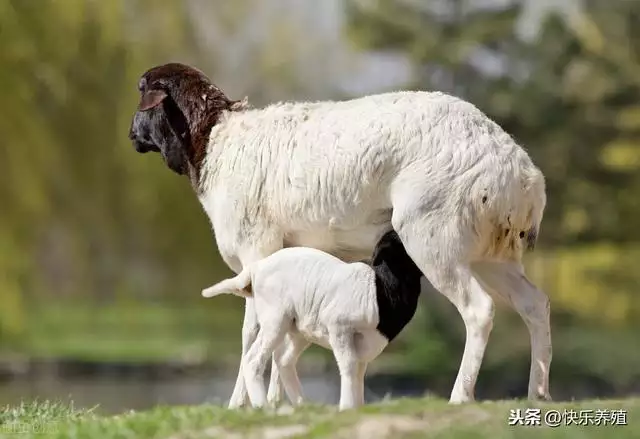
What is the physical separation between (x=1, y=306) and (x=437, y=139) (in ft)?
19.4

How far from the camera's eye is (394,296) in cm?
298

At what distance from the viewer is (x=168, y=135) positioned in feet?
11.8

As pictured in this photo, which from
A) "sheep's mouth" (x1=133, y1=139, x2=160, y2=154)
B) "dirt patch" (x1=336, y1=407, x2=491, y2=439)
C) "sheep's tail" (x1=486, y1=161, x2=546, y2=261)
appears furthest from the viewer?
"sheep's mouth" (x1=133, y1=139, x2=160, y2=154)

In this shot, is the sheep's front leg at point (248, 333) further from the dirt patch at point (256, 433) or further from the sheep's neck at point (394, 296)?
the dirt patch at point (256, 433)

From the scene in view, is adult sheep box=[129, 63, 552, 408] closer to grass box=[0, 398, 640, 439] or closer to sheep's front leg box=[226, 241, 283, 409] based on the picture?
sheep's front leg box=[226, 241, 283, 409]

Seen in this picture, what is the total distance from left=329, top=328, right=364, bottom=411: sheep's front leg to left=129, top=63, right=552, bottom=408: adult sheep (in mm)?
373

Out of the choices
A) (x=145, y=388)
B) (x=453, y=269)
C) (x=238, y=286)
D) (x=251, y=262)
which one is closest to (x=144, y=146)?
(x=251, y=262)

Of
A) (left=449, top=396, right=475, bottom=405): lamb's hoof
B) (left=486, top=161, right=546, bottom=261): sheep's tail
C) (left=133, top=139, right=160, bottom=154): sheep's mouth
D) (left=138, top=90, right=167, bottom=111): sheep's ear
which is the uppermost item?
(left=138, top=90, right=167, bottom=111): sheep's ear

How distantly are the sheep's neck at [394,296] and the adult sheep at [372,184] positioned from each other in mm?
78

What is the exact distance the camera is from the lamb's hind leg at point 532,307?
10.4 feet

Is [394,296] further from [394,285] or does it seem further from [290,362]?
[290,362]

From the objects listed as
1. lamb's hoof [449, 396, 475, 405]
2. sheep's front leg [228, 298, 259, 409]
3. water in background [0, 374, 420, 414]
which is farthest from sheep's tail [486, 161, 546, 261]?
water in background [0, 374, 420, 414]

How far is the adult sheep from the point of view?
3010 millimetres

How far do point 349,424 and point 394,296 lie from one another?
22.7 inches
